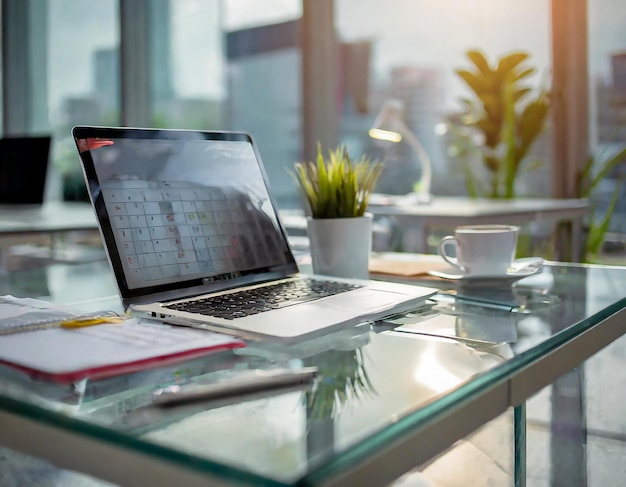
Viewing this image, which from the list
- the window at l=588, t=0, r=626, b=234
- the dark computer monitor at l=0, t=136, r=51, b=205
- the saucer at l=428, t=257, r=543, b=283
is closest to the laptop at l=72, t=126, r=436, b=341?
the saucer at l=428, t=257, r=543, b=283

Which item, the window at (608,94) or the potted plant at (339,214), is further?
the window at (608,94)

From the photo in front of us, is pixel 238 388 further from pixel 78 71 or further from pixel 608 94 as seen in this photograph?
pixel 78 71

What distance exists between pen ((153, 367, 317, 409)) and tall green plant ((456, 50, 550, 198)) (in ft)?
8.44

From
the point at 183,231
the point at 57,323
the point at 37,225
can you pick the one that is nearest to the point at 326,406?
the point at 57,323

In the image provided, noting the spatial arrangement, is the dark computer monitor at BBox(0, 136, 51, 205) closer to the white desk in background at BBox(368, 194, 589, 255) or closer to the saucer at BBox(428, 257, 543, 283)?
the white desk in background at BBox(368, 194, 589, 255)

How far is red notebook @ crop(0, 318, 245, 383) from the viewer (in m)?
0.53

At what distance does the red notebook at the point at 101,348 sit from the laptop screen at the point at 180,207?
0.55ft

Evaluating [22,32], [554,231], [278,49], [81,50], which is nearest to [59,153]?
[81,50]

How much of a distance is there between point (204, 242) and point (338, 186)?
217mm

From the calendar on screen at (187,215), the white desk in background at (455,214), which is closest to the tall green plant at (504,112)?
the white desk in background at (455,214)

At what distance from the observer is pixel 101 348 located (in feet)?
1.89

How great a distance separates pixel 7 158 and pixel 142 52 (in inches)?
69.2

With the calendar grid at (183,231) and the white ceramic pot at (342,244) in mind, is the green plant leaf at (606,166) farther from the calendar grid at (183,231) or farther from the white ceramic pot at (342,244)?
the calendar grid at (183,231)

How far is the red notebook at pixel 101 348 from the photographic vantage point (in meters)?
0.53
